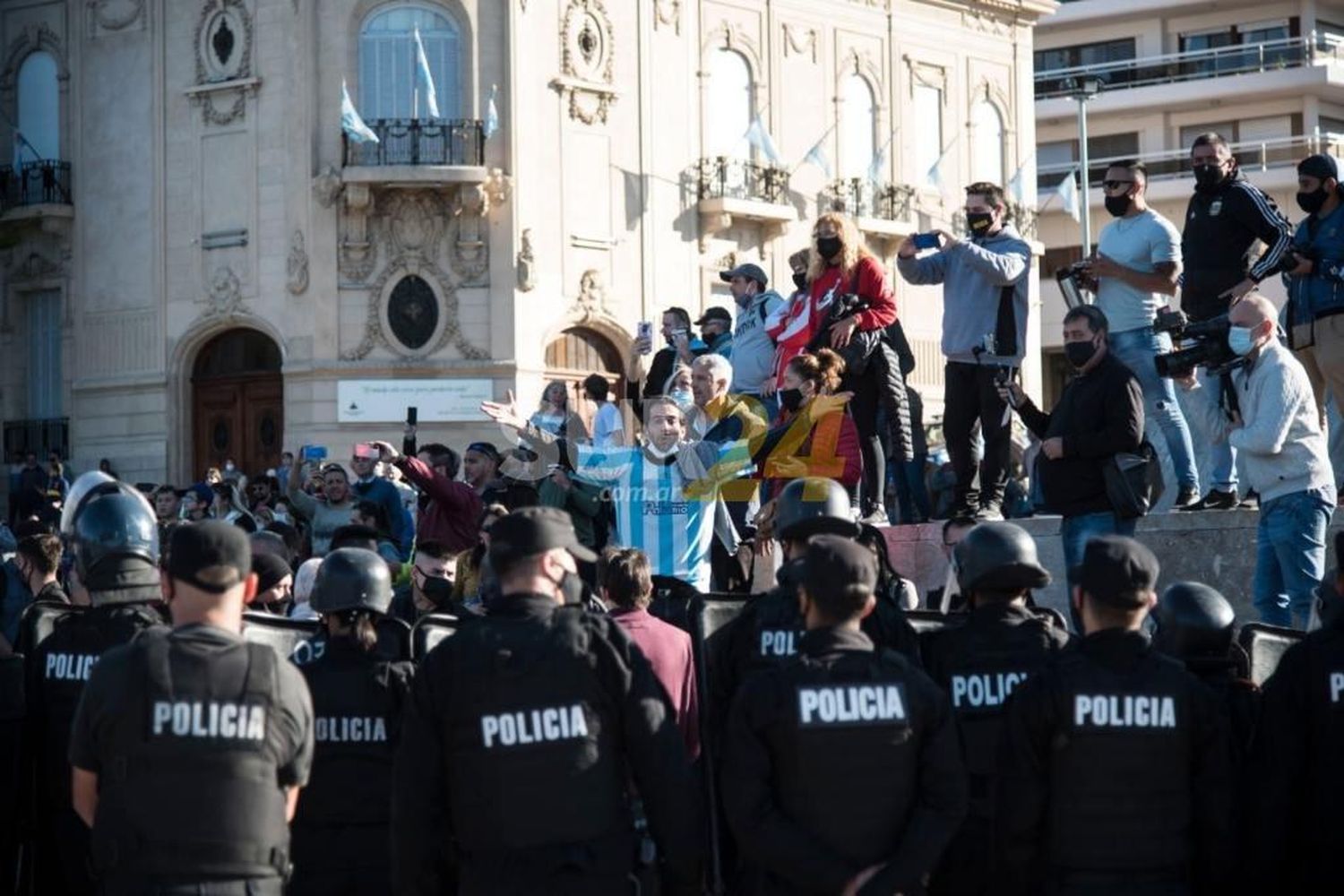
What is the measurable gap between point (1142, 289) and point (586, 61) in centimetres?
2297

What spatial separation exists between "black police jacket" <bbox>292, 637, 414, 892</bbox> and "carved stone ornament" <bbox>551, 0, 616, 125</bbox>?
27.3 meters

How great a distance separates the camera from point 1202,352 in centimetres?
1270

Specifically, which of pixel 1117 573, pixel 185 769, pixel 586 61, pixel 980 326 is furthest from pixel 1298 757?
pixel 586 61

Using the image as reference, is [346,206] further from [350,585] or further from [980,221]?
[350,585]

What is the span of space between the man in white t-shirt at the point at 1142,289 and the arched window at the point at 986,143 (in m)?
29.2

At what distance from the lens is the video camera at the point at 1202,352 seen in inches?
495

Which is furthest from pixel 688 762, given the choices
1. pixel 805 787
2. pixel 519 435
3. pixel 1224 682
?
pixel 519 435

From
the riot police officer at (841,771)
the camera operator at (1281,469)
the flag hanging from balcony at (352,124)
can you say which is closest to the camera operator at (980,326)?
the camera operator at (1281,469)

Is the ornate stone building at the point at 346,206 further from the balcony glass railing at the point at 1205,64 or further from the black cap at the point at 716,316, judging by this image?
the black cap at the point at 716,316

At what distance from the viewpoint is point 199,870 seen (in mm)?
7160

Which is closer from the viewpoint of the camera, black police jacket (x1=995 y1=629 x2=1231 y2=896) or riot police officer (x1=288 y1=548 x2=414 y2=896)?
black police jacket (x1=995 y1=629 x2=1231 y2=896)

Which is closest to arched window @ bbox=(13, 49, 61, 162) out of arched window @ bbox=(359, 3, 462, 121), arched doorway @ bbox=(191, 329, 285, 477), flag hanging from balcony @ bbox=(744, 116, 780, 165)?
arched doorway @ bbox=(191, 329, 285, 477)

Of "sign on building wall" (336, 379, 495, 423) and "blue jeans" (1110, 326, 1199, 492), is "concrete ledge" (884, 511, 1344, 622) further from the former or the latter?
"sign on building wall" (336, 379, 495, 423)

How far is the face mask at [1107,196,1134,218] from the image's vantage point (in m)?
13.6
